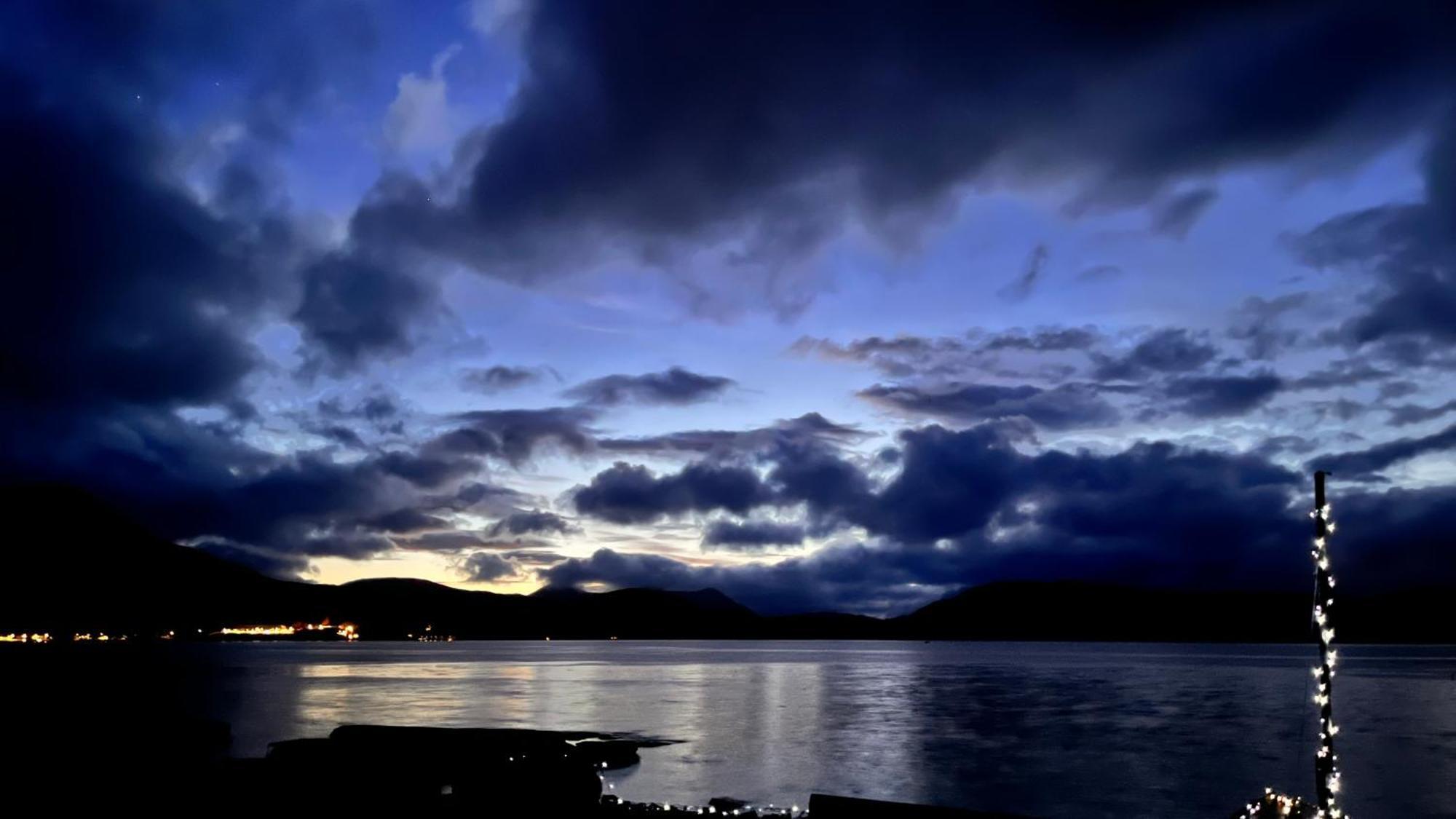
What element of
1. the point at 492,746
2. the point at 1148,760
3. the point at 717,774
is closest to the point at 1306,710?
the point at 1148,760

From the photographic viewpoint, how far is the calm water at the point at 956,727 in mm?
35344

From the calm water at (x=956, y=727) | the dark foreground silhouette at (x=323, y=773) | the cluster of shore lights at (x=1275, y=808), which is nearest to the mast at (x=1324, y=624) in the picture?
the cluster of shore lights at (x=1275, y=808)

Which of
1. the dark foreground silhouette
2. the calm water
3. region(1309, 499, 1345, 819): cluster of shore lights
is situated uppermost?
region(1309, 499, 1345, 819): cluster of shore lights

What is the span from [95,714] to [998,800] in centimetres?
4041

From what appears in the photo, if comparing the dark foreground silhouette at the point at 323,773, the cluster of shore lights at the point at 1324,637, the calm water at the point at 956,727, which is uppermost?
the cluster of shore lights at the point at 1324,637

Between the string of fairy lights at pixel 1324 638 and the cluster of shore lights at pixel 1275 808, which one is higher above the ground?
the string of fairy lights at pixel 1324 638

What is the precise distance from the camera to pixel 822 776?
123 ft

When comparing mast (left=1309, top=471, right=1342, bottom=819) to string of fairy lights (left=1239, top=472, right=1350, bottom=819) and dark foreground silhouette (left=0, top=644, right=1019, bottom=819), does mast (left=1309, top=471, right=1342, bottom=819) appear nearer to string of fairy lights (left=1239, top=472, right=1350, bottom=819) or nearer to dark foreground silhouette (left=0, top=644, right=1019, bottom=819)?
string of fairy lights (left=1239, top=472, right=1350, bottom=819)

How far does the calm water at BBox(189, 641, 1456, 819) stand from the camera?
35344mm

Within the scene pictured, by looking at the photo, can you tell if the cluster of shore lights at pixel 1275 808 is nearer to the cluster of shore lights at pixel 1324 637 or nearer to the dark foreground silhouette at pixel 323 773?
the cluster of shore lights at pixel 1324 637

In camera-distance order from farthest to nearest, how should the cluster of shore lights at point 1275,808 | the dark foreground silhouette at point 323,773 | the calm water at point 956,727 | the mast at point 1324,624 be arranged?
1. the calm water at point 956,727
2. the cluster of shore lights at point 1275,808
3. the dark foreground silhouette at point 323,773
4. the mast at point 1324,624

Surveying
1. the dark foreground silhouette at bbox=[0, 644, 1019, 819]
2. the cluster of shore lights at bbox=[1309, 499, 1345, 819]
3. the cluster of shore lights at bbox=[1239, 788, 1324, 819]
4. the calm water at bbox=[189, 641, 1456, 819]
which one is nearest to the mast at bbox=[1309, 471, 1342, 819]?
the cluster of shore lights at bbox=[1309, 499, 1345, 819]

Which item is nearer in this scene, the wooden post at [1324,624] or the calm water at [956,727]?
the wooden post at [1324,624]

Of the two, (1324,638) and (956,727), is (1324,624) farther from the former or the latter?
(956,727)
